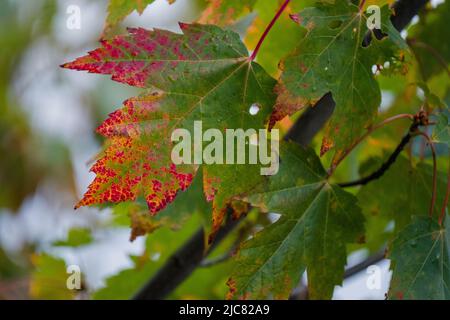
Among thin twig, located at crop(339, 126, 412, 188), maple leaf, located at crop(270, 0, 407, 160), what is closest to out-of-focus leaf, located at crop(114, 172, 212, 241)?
thin twig, located at crop(339, 126, 412, 188)

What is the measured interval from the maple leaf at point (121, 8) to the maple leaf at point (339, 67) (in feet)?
0.71

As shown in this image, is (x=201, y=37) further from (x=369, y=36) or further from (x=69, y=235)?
(x=69, y=235)

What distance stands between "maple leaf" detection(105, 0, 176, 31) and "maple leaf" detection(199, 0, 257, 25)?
4.7 inches

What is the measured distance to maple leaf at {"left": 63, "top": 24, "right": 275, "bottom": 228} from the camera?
2.77 feet

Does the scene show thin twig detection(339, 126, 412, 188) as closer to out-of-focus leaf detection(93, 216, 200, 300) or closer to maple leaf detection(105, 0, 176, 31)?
maple leaf detection(105, 0, 176, 31)

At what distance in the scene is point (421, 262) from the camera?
2.93ft

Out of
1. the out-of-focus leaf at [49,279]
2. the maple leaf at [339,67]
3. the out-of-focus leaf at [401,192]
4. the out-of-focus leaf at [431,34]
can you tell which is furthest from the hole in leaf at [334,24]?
the out-of-focus leaf at [49,279]

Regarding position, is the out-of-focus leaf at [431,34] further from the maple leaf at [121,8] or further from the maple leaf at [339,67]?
the maple leaf at [121,8]

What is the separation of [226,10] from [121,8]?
0.51 feet

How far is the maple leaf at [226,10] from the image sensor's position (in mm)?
1066

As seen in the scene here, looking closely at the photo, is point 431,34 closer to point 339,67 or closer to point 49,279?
point 339,67

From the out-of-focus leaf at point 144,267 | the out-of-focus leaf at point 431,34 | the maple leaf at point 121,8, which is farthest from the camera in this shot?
the out-of-focus leaf at point 144,267

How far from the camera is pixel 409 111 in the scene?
147 centimetres

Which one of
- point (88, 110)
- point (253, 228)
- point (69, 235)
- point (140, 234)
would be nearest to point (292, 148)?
point (140, 234)
